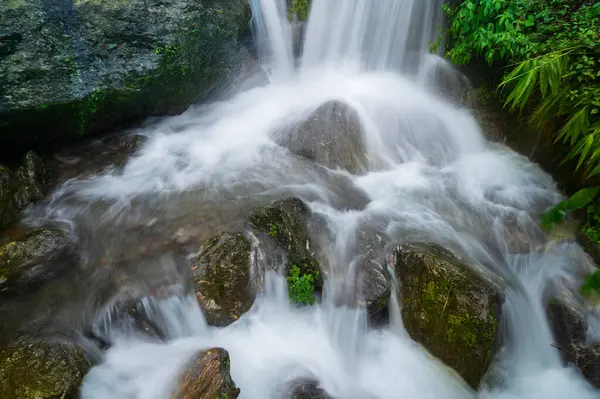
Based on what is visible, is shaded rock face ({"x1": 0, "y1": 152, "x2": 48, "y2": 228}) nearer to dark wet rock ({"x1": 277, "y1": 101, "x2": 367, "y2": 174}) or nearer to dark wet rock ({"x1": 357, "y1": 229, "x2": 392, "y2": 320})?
dark wet rock ({"x1": 277, "y1": 101, "x2": 367, "y2": 174})

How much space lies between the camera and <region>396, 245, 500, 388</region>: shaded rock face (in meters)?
3.74

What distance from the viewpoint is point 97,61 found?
550cm

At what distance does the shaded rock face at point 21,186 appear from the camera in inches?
182

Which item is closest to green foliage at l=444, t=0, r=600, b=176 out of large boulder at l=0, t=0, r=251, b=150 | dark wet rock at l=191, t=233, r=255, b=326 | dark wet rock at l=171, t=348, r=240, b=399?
dark wet rock at l=191, t=233, r=255, b=326

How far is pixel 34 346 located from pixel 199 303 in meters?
1.49

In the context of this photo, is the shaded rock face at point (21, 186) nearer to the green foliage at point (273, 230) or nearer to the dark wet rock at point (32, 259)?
the dark wet rock at point (32, 259)

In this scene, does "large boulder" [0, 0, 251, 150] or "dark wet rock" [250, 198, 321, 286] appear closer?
"dark wet rock" [250, 198, 321, 286]

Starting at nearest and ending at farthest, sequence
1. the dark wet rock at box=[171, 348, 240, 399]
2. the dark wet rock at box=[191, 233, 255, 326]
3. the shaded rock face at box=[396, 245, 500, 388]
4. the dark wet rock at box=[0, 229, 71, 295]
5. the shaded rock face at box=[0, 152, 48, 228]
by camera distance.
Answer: the dark wet rock at box=[171, 348, 240, 399], the shaded rock face at box=[396, 245, 500, 388], the dark wet rock at box=[0, 229, 71, 295], the dark wet rock at box=[191, 233, 255, 326], the shaded rock face at box=[0, 152, 48, 228]

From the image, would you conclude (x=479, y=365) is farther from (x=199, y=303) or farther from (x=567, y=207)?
(x=199, y=303)

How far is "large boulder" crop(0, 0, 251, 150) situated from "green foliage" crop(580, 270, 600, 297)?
20.4 feet

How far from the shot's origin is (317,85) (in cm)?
817

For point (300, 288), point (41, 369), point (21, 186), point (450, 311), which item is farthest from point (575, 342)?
point (21, 186)

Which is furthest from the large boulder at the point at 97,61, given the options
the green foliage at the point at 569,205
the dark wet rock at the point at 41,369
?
the green foliage at the point at 569,205

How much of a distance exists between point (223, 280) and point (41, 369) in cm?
174
